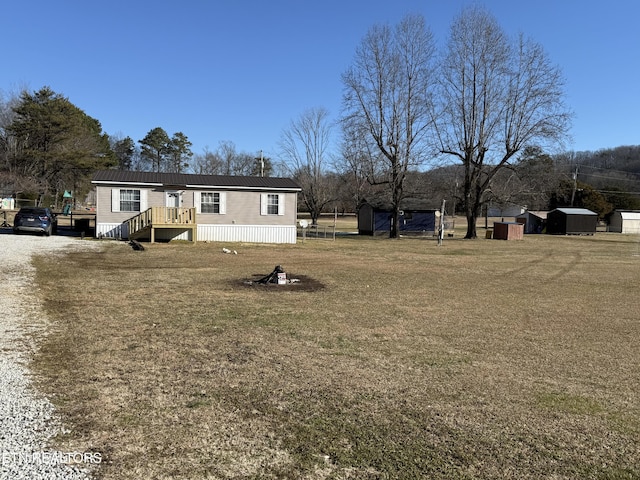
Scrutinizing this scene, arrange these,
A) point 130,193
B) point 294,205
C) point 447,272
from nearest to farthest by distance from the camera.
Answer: point 447,272 → point 130,193 → point 294,205

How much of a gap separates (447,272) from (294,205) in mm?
11673

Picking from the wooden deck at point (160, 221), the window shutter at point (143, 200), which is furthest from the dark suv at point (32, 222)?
the window shutter at point (143, 200)

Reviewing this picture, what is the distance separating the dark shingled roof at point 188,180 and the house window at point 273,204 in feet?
1.79

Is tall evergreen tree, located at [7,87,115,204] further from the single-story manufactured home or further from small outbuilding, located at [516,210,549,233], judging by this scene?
small outbuilding, located at [516,210,549,233]

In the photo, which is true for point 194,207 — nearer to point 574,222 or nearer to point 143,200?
point 143,200

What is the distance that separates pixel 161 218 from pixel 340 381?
60.1 ft

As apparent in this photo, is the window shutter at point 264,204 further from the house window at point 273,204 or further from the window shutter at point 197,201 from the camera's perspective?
the window shutter at point 197,201

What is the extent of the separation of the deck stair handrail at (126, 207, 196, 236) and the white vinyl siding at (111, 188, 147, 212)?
669mm

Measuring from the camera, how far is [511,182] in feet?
120

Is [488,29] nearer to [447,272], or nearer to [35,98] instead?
[447,272]

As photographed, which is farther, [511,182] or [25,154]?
[25,154]

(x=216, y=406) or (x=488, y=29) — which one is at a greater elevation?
(x=488, y=29)

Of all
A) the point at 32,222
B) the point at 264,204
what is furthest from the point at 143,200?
the point at 264,204

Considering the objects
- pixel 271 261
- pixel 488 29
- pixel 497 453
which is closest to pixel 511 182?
pixel 488 29
